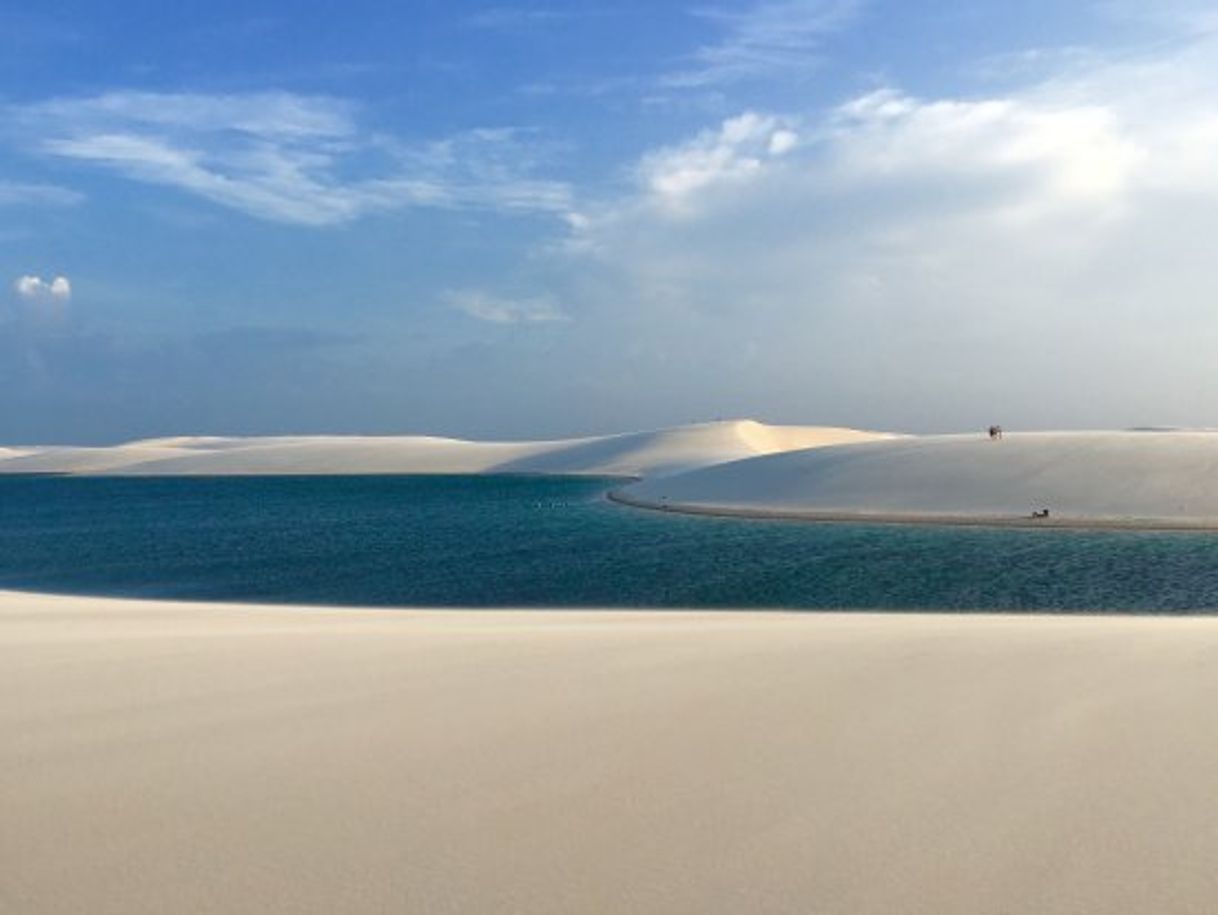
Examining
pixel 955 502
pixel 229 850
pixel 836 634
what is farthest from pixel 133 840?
pixel 955 502

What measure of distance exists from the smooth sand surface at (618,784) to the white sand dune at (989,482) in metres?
39.2

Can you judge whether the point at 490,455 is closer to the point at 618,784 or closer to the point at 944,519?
the point at 944,519

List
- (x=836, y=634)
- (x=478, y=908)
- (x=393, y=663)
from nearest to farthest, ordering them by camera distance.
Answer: (x=478, y=908), (x=393, y=663), (x=836, y=634)

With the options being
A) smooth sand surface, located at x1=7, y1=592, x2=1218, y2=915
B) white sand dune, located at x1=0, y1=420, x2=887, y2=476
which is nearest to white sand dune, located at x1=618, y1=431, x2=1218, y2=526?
smooth sand surface, located at x1=7, y1=592, x2=1218, y2=915

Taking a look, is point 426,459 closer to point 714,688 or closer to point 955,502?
point 955,502

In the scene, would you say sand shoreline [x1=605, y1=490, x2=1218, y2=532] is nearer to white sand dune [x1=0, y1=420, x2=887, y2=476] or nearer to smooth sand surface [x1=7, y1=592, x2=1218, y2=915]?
smooth sand surface [x1=7, y1=592, x2=1218, y2=915]

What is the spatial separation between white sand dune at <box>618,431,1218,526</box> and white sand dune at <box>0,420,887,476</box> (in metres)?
43.8

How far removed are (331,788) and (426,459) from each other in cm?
12905

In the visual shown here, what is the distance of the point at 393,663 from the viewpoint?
25.4ft

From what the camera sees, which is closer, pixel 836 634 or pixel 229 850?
pixel 229 850

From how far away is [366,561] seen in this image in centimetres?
3062

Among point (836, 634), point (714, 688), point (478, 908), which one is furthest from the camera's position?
point (836, 634)

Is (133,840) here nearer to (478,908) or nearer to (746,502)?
(478,908)

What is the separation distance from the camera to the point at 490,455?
131m
